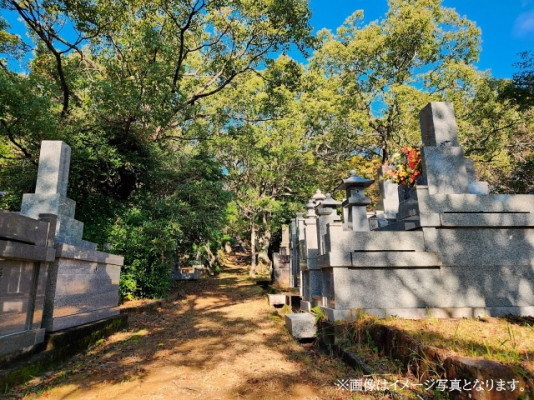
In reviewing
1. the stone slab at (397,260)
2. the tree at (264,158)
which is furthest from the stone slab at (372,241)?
the tree at (264,158)

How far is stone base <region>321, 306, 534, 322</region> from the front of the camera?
550cm

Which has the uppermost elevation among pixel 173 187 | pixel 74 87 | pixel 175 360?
pixel 74 87

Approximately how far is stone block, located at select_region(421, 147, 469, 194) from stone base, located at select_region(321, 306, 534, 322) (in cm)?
209

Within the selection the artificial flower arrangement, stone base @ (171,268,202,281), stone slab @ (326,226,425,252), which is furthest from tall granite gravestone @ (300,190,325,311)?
stone base @ (171,268,202,281)

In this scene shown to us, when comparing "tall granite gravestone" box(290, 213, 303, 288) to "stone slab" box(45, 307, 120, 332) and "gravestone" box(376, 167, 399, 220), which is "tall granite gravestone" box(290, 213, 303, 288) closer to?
"gravestone" box(376, 167, 399, 220)

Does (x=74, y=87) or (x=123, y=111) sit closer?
(x=123, y=111)

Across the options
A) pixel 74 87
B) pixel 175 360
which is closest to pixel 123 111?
pixel 74 87

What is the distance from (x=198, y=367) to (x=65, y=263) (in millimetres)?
3090

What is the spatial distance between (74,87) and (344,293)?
10966mm

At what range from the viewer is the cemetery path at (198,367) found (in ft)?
13.1

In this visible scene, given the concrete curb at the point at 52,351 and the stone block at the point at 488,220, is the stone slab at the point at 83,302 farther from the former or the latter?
the stone block at the point at 488,220

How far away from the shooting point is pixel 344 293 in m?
5.66

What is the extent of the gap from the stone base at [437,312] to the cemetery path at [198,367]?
863 mm

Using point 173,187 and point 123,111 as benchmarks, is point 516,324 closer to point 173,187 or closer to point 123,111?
point 123,111
